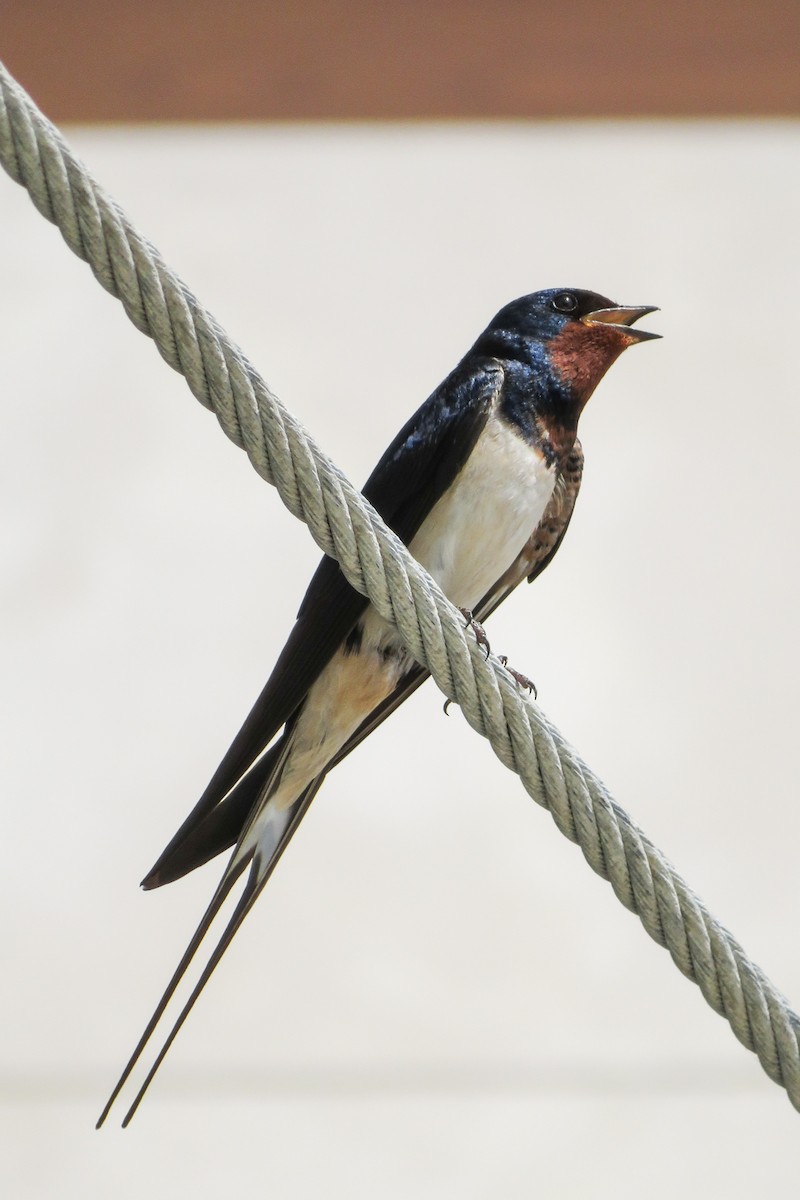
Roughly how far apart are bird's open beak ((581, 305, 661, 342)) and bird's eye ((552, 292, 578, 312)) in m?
0.02

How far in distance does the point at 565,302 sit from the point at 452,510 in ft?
0.70

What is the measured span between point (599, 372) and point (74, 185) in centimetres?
53

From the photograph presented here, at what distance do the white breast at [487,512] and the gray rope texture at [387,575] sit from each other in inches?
13.1

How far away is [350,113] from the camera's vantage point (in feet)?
6.84

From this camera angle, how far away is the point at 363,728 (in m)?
1.02

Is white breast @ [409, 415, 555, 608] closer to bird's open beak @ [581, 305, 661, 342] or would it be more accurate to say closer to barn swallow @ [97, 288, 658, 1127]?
barn swallow @ [97, 288, 658, 1127]

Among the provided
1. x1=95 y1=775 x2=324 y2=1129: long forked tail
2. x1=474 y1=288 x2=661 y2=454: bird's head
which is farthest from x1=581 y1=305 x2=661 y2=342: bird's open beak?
x1=95 y1=775 x2=324 y2=1129: long forked tail

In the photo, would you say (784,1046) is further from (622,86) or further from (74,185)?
(622,86)

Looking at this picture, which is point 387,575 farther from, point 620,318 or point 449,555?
point 620,318

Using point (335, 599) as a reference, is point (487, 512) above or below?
above

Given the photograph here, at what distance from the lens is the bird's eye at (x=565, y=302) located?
3.39 feet

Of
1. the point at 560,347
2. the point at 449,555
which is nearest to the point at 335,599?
the point at 449,555

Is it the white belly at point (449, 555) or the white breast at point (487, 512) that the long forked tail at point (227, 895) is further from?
the white breast at point (487, 512)

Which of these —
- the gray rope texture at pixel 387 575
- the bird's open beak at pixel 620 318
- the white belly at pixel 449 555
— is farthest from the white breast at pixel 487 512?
the gray rope texture at pixel 387 575
